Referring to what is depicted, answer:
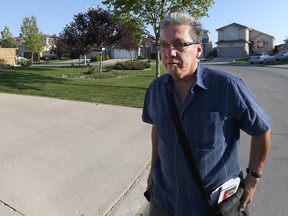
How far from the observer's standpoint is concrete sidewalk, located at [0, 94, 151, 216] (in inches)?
129

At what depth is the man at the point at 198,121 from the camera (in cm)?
177

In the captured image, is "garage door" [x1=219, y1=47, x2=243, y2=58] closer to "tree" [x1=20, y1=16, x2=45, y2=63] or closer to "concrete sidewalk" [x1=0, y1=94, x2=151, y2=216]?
"tree" [x1=20, y1=16, x2=45, y2=63]

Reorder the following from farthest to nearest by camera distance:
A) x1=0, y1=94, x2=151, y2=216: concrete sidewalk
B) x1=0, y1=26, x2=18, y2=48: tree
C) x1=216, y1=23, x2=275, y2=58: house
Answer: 1. x1=216, y1=23, x2=275, y2=58: house
2. x1=0, y1=26, x2=18, y2=48: tree
3. x1=0, y1=94, x2=151, y2=216: concrete sidewalk

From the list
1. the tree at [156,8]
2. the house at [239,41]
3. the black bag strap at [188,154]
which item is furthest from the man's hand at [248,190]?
the house at [239,41]

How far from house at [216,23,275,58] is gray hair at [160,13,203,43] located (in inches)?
2517

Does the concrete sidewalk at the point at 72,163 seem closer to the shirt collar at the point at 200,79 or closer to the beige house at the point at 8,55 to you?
the shirt collar at the point at 200,79

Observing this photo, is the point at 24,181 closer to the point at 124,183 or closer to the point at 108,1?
the point at 124,183

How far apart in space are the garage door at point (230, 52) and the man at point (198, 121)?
6413 centimetres

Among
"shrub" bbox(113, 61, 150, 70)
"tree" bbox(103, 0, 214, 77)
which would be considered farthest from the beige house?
"tree" bbox(103, 0, 214, 77)

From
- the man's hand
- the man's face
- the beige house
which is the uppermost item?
the beige house

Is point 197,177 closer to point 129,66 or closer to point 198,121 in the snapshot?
point 198,121

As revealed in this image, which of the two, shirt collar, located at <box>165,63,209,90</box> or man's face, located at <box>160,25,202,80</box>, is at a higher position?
man's face, located at <box>160,25,202,80</box>

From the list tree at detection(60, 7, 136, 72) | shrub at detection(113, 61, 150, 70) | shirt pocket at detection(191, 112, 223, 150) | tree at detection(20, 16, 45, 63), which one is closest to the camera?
shirt pocket at detection(191, 112, 223, 150)

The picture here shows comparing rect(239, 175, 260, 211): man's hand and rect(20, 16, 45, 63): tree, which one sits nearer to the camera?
rect(239, 175, 260, 211): man's hand
